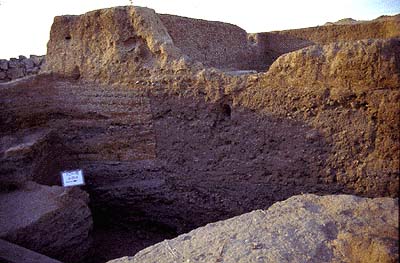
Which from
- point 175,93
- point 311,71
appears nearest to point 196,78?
point 175,93

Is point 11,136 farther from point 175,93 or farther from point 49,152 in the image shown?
point 175,93

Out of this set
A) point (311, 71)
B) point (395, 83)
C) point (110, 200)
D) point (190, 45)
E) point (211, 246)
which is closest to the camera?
point (211, 246)

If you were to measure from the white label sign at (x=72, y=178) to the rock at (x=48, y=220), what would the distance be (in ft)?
0.82

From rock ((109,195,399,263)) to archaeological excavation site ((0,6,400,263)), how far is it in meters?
0.01

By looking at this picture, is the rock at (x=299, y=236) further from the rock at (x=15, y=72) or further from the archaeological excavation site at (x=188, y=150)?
the rock at (x=15, y=72)

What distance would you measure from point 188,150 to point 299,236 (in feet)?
7.20

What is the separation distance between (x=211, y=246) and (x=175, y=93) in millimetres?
2242

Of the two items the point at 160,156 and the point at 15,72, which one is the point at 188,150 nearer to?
the point at 160,156

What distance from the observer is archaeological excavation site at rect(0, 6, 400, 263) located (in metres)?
2.95

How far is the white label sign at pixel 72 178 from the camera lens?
482 cm

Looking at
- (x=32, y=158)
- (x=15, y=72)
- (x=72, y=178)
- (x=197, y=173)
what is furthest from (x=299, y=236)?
(x=15, y=72)

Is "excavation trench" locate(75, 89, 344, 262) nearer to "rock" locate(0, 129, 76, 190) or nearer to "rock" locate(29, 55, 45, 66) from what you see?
Result: "rock" locate(0, 129, 76, 190)

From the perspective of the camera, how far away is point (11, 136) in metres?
5.07

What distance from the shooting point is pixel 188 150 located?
473 cm
